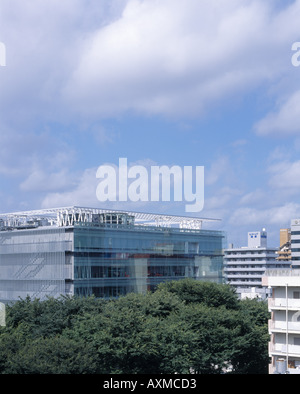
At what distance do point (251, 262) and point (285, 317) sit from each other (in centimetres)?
5172

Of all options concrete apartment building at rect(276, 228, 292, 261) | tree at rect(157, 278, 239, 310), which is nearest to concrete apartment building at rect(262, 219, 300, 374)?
tree at rect(157, 278, 239, 310)

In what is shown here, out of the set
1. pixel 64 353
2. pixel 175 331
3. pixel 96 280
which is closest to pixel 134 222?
pixel 96 280

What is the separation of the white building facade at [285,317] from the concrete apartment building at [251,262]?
161 ft

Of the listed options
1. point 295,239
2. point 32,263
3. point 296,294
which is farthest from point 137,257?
point 295,239

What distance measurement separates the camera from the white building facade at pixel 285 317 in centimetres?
1648

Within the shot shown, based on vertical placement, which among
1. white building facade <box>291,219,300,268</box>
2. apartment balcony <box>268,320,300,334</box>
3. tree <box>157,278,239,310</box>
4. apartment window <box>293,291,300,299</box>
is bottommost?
apartment balcony <box>268,320,300,334</box>

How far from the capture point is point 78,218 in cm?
3212

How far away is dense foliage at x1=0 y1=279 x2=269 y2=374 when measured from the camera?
44.3ft

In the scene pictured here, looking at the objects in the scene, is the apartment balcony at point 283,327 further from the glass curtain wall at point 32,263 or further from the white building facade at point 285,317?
the glass curtain wall at point 32,263

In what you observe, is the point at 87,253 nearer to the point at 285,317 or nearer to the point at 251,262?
the point at 285,317

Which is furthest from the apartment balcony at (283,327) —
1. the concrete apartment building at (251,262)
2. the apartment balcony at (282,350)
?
the concrete apartment building at (251,262)

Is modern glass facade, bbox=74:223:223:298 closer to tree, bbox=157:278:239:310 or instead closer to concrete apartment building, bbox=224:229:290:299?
tree, bbox=157:278:239:310

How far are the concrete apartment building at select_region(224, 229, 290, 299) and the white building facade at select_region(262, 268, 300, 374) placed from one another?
49.2 metres
